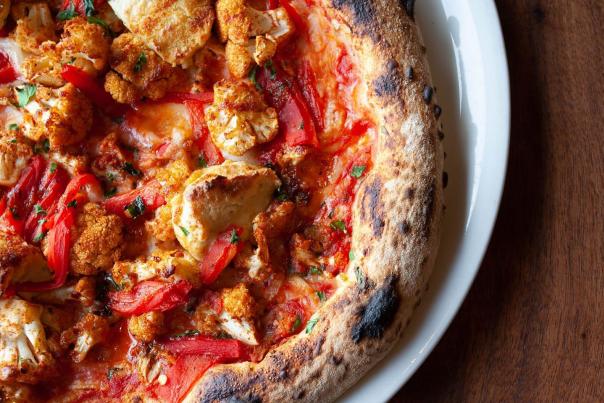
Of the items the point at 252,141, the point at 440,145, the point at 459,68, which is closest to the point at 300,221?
the point at 252,141

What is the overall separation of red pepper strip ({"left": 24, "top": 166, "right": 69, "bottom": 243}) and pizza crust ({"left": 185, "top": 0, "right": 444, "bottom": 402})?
4.06 feet

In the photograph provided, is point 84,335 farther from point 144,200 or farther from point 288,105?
point 288,105

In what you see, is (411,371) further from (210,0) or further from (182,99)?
(210,0)

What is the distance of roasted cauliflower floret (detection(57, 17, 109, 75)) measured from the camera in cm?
329

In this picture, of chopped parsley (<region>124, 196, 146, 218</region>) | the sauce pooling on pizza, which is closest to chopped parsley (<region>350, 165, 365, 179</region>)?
the sauce pooling on pizza

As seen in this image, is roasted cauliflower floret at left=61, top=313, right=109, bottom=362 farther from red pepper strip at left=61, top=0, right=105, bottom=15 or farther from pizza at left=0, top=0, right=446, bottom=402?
red pepper strip at left=61, top=0, right=105, bottom=15

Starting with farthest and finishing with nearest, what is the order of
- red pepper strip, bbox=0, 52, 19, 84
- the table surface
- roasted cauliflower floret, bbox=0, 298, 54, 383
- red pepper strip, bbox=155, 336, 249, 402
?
the table surface → red pepper strip, bbox=0, 52, 19, 84 → red pepper strip, bbox=155, 336, 249, 402 → roasted cauliflower floret, bbox=0, 298, 54, 383

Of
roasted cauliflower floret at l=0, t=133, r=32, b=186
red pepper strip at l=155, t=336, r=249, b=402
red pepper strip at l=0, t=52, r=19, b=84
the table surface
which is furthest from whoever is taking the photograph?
the table surface

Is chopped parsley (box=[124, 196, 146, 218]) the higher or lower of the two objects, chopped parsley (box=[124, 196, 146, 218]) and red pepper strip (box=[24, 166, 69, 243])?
the lower

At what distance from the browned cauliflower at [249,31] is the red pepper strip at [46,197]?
1142 mm

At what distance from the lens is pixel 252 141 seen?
3.25 m

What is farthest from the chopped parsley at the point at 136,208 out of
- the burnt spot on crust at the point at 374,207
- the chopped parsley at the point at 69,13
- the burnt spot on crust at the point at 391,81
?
the burnt spot on crust at the point at 391,81

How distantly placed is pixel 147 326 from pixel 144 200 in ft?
2.23

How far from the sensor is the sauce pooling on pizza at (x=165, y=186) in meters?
3.23
